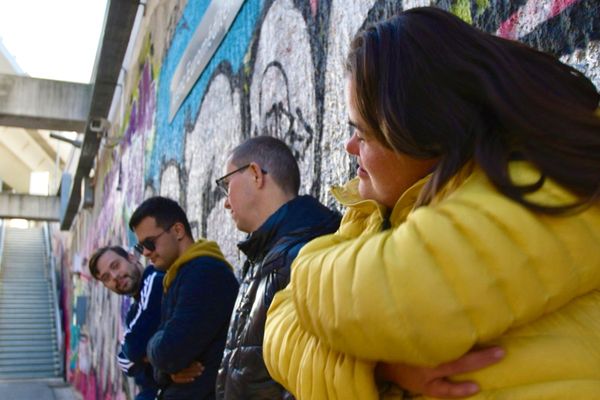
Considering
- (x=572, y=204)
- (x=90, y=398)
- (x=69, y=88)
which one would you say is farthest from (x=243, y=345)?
(x=90, y=398)

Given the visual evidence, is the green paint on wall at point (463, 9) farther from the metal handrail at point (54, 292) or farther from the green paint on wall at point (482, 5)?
the metal handrail at point (54, 292)

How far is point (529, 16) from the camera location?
4.72 ft

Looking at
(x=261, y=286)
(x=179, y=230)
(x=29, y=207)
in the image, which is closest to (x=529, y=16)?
(x=261, y=286)

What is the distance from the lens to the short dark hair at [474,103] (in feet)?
2.74

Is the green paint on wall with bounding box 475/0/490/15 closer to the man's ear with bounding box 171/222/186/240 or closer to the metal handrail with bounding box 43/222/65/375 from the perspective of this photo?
the man's ear with bounding box 171/222/186/240

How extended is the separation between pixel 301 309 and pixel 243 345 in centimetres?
74

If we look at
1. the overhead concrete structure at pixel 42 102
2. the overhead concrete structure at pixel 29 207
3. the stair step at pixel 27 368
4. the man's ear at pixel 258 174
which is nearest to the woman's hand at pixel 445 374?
the man's ear at pixel 258 174

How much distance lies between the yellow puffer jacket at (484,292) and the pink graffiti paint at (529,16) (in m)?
0.69

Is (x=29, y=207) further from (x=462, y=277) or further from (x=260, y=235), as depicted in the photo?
(x=462, y=277)

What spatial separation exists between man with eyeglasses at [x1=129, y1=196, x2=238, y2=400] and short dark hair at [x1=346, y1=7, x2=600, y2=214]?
1.57 meters

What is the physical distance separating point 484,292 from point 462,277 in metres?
0.03

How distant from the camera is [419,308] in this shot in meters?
0.79

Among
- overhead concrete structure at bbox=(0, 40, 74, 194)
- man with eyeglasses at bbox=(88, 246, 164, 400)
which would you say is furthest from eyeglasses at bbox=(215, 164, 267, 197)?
overhead concrete structure at bbox=(0, 40, 74, 194)

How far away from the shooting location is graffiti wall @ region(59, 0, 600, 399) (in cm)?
147
